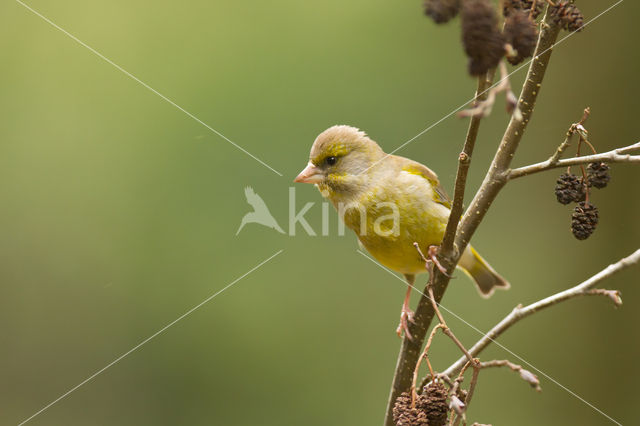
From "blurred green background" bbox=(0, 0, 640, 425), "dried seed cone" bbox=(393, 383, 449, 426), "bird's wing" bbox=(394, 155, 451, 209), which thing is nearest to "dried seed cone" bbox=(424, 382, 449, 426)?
"dried seed cone" bbox=(393, 383, 449, 426)

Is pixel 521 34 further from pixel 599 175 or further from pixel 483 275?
pixel 483 275

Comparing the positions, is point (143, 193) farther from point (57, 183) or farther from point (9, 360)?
point (9, 360)

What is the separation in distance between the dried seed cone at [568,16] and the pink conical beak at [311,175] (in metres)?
1.84

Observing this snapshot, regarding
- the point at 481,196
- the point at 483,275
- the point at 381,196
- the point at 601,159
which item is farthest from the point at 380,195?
the point at 601,159

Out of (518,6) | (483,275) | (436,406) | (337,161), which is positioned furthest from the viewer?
(483,275)

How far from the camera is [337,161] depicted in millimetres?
3461

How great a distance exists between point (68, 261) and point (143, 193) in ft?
3.50

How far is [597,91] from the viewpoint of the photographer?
5.36 metres

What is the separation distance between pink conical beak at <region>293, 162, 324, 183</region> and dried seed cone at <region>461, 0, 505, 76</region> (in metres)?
2.26

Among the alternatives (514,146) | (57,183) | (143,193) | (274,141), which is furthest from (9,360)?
(514,146)

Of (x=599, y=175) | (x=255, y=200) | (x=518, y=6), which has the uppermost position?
(x=518, y=6)

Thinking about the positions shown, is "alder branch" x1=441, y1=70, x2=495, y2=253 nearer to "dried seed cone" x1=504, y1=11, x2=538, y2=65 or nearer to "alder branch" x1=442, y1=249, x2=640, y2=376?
"dried seed cone" x1=504, y1=11, x2=538, y2=65

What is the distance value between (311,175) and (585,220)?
1.66 m

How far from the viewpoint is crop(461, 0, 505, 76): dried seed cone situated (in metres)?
1.19
